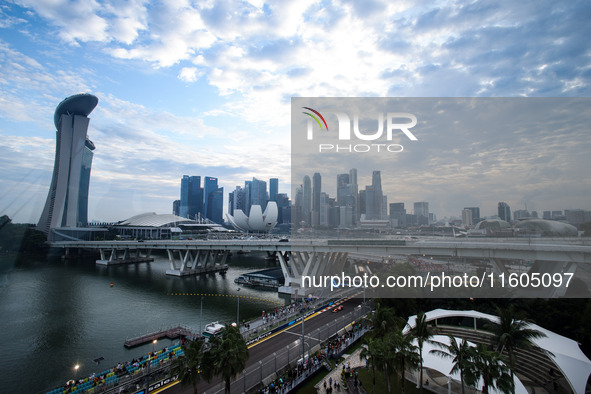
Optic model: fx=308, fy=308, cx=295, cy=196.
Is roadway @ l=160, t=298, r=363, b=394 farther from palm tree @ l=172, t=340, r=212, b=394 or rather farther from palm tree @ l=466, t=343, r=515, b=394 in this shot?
palm tree @ l=466, t=343, r=515, b=394

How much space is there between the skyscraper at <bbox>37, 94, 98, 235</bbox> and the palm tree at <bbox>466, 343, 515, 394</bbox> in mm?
80524

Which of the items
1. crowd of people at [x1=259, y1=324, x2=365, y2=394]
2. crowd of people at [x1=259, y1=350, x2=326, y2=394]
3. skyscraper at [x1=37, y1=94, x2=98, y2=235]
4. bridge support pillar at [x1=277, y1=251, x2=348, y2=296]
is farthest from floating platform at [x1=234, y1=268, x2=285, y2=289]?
skyscraper at [x1=37, y1=94, x2=98, y2=235]

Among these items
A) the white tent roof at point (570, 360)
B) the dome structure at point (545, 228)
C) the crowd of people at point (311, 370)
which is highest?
the dome structure at point (545, 228)

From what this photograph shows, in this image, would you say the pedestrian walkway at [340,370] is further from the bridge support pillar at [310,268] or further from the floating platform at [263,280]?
the floating platform at [263,280]

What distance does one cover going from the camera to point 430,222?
2069 cm

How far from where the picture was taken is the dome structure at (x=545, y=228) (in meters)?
17.4

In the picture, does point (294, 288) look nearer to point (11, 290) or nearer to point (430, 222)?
point (430, 222)

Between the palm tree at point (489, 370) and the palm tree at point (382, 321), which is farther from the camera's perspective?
the palm tree at point (382, 321)

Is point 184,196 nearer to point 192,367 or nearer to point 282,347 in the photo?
point 282,347

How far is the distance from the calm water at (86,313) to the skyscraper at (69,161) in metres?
31.6

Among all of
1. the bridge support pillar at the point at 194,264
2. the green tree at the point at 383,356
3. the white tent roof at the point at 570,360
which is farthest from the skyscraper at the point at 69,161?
the white tent roof at the point at 570,360

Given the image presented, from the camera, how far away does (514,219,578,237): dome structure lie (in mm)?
17438

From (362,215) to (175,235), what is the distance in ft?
206

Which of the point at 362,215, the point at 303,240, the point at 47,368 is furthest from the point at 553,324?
the point at 47,368
